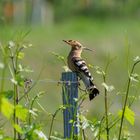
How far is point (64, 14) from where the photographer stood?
852 inches

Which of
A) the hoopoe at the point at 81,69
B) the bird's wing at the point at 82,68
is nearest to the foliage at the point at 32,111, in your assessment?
the hoopoe at the point at 81,69

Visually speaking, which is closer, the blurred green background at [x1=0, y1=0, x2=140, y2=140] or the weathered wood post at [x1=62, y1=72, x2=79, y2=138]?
the weathered wood post at [x1=62, y1=72, x2=79, y2=138]

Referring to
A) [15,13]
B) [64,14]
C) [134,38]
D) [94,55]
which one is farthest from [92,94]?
[64,14]

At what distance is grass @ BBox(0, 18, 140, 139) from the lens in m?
12.7

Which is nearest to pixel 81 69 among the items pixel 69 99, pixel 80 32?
pixel 69 99

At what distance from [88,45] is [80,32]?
6.87 ft

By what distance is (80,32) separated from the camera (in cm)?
1833

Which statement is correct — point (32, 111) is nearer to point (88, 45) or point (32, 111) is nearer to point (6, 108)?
point (6, 108)

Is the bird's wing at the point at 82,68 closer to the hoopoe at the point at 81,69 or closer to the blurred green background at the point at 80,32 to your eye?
the hoopoe at the point at 81,69

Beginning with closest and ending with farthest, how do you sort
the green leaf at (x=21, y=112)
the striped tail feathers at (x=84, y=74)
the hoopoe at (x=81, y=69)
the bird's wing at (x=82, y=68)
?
1. the green leaf at (x=21, y=112)
2. the hoopoe at (x=81, y=69)
3. the striped tail feathers at (x=84, y=74)
4. the bird's wing at (x=82, y=68)

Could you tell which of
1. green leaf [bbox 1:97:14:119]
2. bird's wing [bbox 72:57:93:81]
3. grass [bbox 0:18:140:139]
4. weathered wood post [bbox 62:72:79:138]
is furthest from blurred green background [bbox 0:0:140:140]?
green leaf [bbox 1:97:14:119]

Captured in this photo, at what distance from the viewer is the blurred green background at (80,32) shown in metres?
13.1

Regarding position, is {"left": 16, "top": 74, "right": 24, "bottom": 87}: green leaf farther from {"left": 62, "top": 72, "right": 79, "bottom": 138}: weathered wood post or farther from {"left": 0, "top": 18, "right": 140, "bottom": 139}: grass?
{"left": 0, "top": 18, "right": 140, "bottom": 139}: grass

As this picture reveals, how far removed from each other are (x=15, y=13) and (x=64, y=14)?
2307mm
